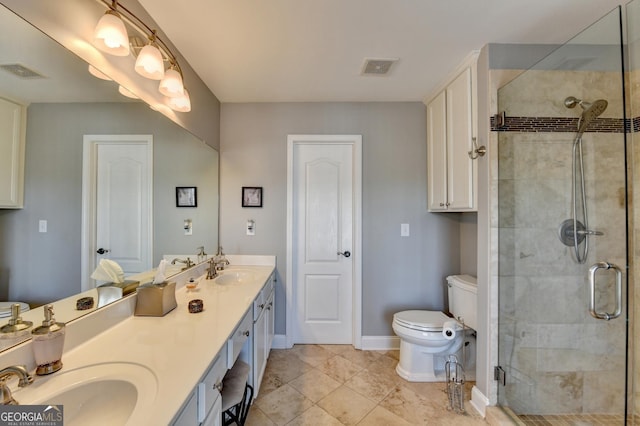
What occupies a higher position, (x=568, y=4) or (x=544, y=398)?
(x=568, y=4)

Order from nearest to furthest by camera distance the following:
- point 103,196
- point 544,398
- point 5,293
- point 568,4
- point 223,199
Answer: point 5,293, point 103,196, point 568,4, point 544,398, point 223,199

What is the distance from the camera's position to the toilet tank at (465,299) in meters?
1.95

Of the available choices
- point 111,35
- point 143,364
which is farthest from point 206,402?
point 111,35

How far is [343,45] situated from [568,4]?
3.96 feet

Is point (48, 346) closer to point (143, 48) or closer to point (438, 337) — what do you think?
point (143, 48)

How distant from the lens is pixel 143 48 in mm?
1249

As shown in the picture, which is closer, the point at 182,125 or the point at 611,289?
the point at 611,289

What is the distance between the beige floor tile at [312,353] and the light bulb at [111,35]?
8.00 feet

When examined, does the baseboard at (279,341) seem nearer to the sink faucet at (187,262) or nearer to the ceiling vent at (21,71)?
the sink faucet at (187,262)

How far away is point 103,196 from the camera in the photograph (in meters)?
1.19

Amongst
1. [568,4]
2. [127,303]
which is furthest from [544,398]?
[127,303]

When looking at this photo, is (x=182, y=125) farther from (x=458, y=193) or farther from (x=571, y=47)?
(x=571, y=47)

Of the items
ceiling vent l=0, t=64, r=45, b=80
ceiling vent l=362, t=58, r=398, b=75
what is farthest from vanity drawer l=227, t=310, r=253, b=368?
ceiling vent l=362, t=58, r=398, b=75

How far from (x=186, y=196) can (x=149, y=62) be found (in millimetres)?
950
